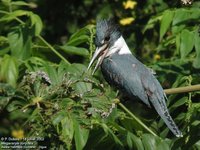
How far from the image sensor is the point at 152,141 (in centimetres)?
268

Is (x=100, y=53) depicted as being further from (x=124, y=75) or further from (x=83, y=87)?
(x=83, y=87)

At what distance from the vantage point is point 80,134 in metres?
2.50

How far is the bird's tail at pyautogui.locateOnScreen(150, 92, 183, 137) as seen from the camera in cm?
289

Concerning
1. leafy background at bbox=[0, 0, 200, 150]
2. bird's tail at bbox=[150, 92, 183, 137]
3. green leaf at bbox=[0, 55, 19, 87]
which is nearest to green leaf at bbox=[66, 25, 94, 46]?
leafy background at bbox=[0, 0, 200, 150]

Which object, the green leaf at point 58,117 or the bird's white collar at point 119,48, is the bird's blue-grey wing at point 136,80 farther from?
the green leaf at point 58,117

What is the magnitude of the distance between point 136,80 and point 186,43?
351 millimetres

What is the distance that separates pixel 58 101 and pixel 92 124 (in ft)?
0.74

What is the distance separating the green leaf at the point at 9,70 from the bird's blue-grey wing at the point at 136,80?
588mm

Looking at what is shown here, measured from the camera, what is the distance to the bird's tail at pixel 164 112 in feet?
9.48

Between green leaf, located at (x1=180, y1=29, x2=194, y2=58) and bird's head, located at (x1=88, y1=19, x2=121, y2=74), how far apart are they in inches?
17.9

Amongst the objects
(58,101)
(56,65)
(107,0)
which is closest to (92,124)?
(58,101)

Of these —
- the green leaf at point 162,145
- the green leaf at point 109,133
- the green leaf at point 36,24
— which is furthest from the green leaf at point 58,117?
the green leaf at point 36,24

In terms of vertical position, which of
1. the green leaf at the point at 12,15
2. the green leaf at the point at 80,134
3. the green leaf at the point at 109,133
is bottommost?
Answer: the green leaf at the point at 109,133

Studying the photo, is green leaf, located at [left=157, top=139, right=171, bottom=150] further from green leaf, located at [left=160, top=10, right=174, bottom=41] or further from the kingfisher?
green leaf, located at [left=160, top=10, right=174, bottom=41]
